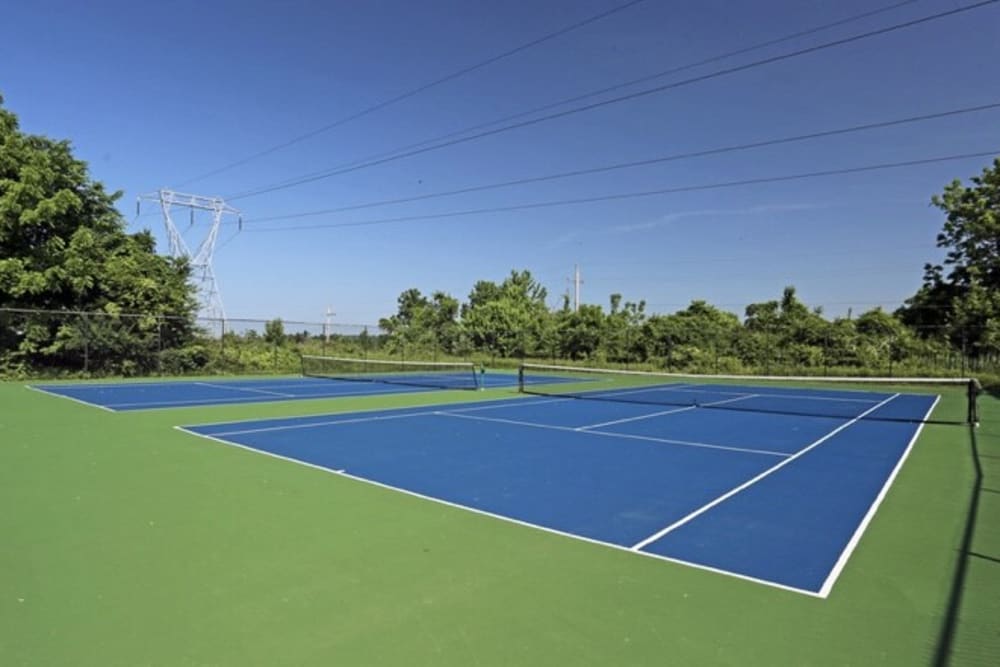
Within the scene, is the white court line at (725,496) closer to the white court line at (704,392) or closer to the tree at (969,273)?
the white court line at (704,392)

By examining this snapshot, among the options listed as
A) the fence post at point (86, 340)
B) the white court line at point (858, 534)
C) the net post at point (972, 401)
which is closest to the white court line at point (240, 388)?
the fence post at point (86, 340)

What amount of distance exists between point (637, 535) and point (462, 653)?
2.41 meters

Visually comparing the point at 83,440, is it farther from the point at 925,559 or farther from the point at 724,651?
the point at 925,559

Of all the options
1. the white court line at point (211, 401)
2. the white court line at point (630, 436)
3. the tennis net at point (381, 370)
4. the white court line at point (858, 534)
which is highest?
the tennis net at point (381, 370)

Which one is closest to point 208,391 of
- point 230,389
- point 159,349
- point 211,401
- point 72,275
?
point 230,389

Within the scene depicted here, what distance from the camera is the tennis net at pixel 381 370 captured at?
25.3 metres

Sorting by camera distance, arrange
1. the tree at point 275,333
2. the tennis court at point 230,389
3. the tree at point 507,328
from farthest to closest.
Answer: the tree at point 507,328 → the tree at point 275,333 → the tennis court at point 230,389

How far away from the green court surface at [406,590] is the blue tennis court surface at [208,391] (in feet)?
29.0

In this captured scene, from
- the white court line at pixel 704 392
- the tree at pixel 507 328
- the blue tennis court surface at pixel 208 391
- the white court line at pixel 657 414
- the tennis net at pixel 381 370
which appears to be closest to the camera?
the white court line at pixel 657 414

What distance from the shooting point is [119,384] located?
1969cm

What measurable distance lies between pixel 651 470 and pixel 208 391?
14.7 meters

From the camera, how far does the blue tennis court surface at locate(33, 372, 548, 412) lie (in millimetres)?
14805

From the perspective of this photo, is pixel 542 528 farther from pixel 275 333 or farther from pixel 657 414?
pixel 275 333

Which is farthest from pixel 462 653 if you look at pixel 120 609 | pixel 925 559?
pixel 925 559
